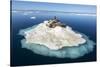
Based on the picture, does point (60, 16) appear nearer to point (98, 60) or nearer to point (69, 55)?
point (69, 55)

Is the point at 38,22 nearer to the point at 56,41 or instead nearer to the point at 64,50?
the point at 56,41

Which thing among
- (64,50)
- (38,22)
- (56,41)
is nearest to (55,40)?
(56,41)

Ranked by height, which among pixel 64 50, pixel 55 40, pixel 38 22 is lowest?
pixel 64 50

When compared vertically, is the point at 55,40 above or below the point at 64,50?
above
